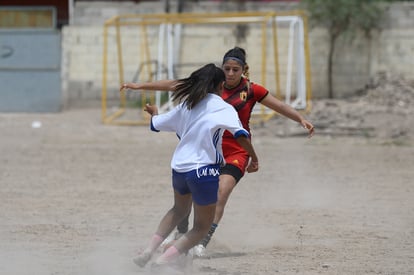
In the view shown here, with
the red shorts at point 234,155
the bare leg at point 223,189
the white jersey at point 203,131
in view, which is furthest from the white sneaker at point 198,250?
the white jersey at point 203,131

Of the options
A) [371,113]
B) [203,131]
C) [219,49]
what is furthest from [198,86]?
[219,49]

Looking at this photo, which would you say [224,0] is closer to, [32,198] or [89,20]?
[89,20]

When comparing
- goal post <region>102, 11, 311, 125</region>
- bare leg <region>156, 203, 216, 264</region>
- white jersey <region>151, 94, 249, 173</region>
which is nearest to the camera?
white jersey <region>151, 94, 249, 173</region>

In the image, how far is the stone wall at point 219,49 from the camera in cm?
2194

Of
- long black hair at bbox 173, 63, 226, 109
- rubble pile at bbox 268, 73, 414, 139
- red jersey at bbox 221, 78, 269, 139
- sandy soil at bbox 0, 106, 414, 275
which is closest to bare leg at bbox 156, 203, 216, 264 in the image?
sandy soil at bbox 0, 106, 414, 275

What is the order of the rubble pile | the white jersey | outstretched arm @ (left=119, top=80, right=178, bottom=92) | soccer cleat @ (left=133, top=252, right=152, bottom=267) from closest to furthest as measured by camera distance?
the white jersey → soccer cleat @ (left=133, top=252, right=152, bottom=267) → outstretched arm @ (left=119, top=80, right=178, bottom=92) → the rubble pile

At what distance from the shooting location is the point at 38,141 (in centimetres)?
1717

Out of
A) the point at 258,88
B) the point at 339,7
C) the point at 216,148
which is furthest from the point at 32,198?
the point at 339,7

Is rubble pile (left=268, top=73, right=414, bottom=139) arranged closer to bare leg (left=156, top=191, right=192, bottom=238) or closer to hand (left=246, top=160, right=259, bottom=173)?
hand (left=246, top=160, right=259, bottom=173)

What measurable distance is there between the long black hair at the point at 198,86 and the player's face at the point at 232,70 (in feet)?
2.99

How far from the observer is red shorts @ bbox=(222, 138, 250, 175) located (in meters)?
7.75

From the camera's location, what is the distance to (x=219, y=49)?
22.2 metres

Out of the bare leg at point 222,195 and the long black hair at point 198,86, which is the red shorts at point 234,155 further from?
the long black hair at point 198,86

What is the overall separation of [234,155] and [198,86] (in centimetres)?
153
